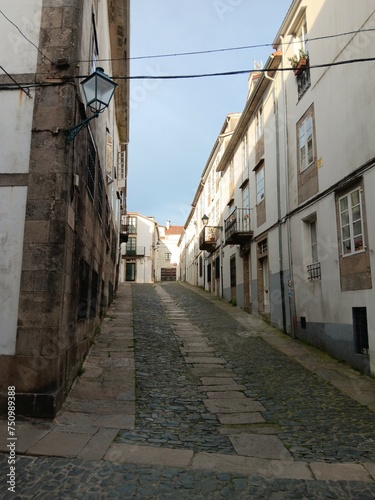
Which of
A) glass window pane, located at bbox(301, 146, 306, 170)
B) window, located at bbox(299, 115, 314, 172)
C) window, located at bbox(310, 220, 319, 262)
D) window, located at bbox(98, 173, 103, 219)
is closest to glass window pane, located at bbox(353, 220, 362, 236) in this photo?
window, located at bbox(310, 220, 319, 262)

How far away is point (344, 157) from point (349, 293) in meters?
2.71

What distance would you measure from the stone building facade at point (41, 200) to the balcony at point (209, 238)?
48.0ft

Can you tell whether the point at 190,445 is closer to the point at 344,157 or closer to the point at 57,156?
the point at 57,156

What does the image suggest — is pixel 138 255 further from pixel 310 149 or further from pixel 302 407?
pixel 302 407

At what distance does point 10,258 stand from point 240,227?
1046 centimetres

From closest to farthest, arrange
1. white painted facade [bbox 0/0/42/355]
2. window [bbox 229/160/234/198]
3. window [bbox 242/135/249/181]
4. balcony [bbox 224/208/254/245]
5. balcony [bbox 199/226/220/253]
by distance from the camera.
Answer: white painted facade [bbox 0/0/42/355], balcony [bbox 224/208/254/245], window [bbox 242/135/249/181], window [bbox 229/160/234/198], balcony [bbox 199/226/220/253]

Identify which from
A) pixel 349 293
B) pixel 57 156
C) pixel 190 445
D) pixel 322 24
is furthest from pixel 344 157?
pixel 190 445

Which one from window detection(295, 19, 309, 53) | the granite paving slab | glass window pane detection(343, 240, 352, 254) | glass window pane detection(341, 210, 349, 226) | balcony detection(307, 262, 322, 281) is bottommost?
the granite paving slab

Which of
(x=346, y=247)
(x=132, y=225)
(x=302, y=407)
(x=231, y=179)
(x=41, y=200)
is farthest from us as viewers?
(x=132, y=225)

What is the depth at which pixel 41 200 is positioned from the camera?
4980 millimetres

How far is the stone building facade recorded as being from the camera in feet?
15.4

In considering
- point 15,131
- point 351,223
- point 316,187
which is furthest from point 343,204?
point 15,131

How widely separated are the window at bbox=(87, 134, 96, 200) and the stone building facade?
79cm

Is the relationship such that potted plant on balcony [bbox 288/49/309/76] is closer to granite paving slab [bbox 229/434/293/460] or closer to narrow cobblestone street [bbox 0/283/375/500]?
narrow cobblestone street [bbox 0/283/375/500]
